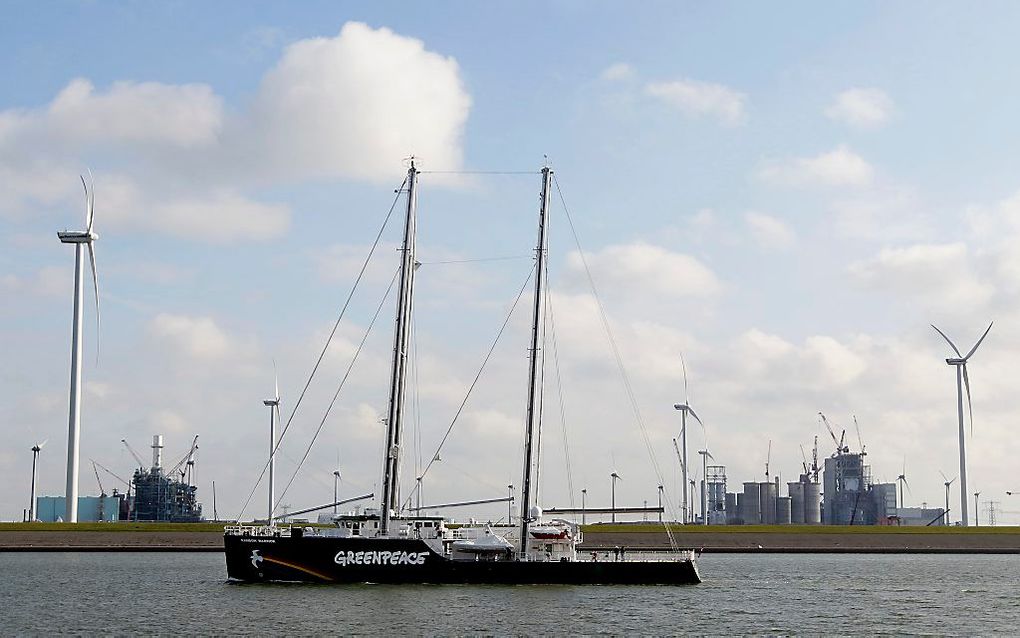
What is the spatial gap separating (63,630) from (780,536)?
399 ft

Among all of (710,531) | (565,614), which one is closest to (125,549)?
(710,531)

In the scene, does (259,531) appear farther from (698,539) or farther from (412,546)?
(698,539)

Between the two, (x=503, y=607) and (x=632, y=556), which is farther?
(x=632, y=556)

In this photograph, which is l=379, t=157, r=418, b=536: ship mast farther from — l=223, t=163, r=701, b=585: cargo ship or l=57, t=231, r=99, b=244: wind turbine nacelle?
l=57, t=231, r=99, b=244: wind turbine nacelle

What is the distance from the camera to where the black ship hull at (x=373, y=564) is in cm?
7794

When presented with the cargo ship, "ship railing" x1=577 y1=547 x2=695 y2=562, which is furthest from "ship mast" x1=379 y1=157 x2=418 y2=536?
"ship railing" x1=577 y1=547 x2=695 y2=562

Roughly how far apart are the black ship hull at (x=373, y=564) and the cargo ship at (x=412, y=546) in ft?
0.20

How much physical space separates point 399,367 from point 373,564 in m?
12.5

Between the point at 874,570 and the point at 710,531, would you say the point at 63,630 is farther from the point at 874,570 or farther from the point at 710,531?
the point at 710,531

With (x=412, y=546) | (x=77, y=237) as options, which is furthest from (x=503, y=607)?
(x=77, y=237)

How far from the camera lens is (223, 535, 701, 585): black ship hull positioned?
77.9 m

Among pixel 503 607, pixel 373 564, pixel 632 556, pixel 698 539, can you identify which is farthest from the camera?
pixel 698 539

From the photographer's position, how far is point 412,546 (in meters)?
78.1

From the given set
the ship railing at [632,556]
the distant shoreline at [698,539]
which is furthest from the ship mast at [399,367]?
the distant shoreline at [698,539]
